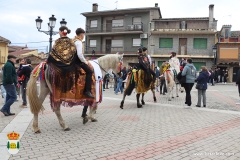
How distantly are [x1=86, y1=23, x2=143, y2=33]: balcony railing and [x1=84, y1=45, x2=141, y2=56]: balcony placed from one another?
2.83 metres

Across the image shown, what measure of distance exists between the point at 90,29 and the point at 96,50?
4.03 m

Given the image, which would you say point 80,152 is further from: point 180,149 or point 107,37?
point 107,37

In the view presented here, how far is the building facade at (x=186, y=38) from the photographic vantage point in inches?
1264

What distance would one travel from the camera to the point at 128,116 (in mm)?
7250

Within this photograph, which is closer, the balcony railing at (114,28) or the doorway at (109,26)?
the balcony railing at (114,28)

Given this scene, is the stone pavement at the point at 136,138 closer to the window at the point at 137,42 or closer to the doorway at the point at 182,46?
the doorway at the point at 182,46

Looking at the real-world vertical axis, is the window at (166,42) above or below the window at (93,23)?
below

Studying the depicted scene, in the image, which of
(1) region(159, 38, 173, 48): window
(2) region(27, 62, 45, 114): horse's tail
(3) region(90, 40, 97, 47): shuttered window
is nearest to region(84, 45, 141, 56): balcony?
(3) region(90, 40, 97, 47): shuttered window

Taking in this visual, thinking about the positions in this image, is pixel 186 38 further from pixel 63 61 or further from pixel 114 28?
pixel 63 61

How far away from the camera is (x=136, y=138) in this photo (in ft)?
16.2

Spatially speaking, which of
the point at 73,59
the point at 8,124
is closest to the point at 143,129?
the point at 73,59

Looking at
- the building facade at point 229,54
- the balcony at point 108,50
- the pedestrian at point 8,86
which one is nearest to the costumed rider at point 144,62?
the pedestrian at point 8,86

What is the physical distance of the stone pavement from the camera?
13.2 ft

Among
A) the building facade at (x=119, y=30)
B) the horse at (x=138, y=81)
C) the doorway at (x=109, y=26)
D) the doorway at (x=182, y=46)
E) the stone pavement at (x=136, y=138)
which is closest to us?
the stone pavement at (x=136, y=138)
